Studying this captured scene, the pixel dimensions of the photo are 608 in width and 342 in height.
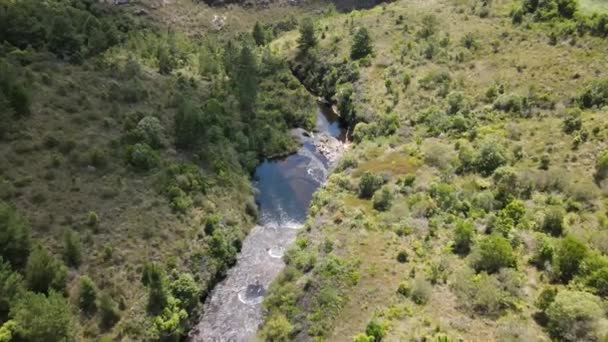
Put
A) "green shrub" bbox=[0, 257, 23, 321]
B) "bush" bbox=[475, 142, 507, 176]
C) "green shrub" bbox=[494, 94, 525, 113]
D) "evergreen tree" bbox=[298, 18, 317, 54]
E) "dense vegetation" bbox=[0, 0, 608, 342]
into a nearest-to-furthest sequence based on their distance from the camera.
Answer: "green shrub" bbox=[0, 257, 23, 321], "dense vegetation" bbox=[0, 0, 608, 342], "bush" bbox=[475, 142, 507, 176], "green shrub" bbox=[494, 94, 525, 113], "evergreen tree" bbox=[298, 18, 317, 54]

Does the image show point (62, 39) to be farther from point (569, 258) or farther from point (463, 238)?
point (569, 258)

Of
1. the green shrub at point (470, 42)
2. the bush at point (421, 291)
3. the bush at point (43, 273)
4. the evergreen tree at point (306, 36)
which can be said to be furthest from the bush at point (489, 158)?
the evergreen tree at point (306, 36)

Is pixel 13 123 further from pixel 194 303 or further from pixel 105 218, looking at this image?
pixel 194 303

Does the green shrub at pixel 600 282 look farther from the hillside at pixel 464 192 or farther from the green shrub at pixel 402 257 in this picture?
the green shrub at pixel 402 257

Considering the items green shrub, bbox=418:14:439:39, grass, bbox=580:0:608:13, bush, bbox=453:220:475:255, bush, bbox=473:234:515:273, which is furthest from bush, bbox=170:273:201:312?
grass, bbox=580:0:608:13

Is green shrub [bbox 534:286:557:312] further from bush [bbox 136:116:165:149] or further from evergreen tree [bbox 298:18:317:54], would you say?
evergreen tree [bbox 298:18:317:54]

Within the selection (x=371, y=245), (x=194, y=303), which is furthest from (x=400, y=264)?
(x=194, y=303)

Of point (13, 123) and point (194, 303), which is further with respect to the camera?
point (13, 123)
